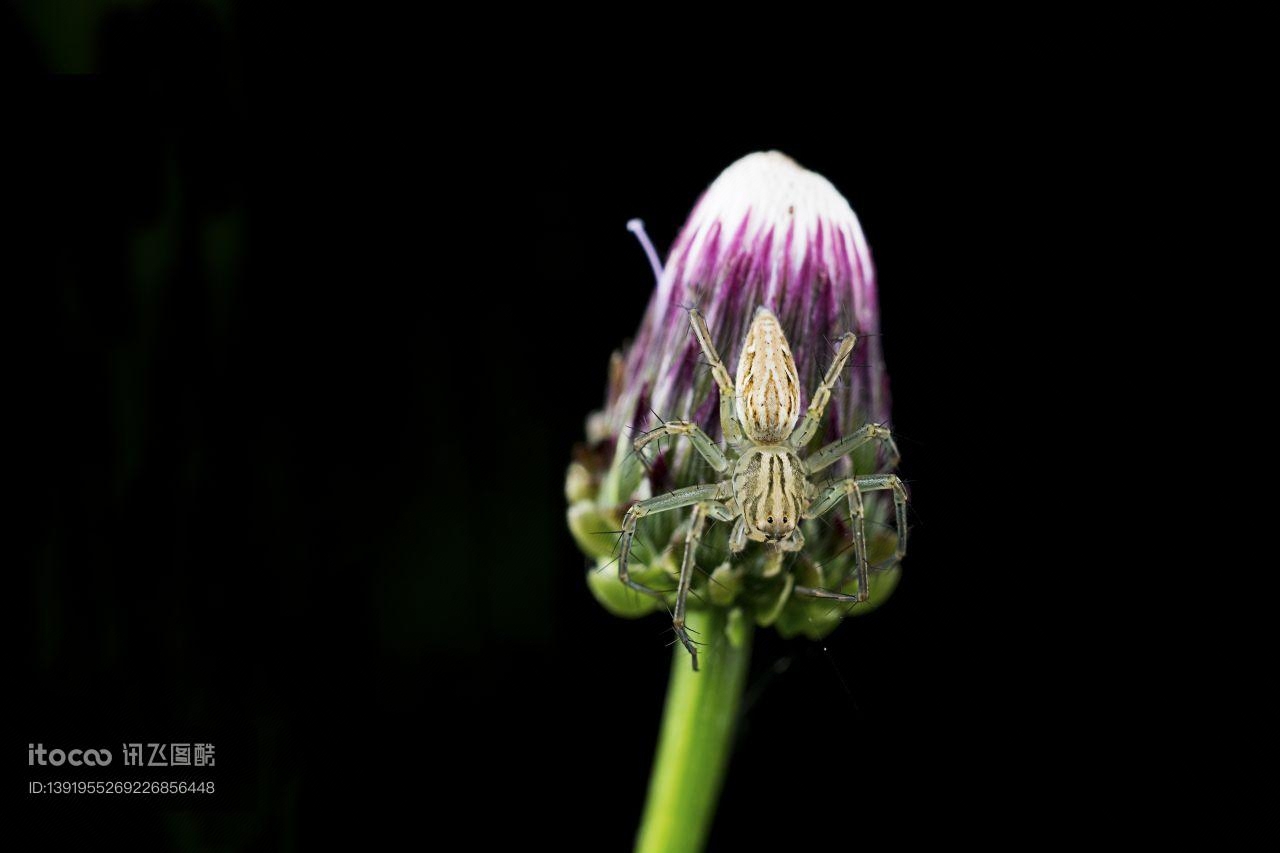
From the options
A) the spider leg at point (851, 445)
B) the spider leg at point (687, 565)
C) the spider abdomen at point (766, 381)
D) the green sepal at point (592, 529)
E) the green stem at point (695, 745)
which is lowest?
the green stem at point (695, 745)

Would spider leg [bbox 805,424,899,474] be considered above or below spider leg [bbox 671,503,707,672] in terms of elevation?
above

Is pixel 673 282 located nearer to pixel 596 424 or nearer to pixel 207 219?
pixel 596 424

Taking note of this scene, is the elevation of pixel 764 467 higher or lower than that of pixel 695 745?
higher

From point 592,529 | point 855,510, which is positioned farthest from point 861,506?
point 592,529

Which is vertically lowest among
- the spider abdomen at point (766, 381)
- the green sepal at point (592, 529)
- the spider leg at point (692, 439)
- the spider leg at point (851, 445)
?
the green sepal at point (592, 529)

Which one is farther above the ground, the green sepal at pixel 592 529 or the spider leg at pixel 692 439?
the spider leg at pixel 692 439

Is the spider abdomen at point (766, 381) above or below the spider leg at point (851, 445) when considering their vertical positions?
above

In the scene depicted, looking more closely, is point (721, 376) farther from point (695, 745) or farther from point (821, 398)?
point (695, 745)
